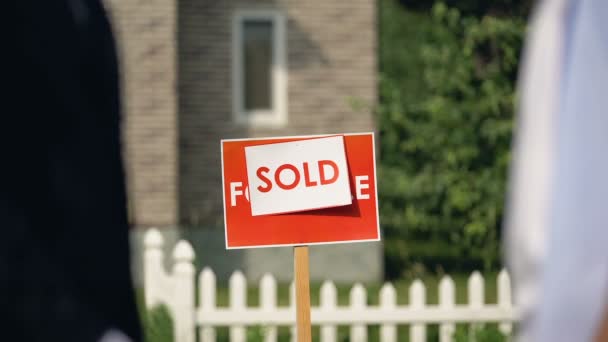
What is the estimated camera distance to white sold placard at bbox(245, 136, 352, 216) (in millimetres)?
3795

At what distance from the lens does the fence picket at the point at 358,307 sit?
6.86 meters

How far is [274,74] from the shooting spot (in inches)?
503

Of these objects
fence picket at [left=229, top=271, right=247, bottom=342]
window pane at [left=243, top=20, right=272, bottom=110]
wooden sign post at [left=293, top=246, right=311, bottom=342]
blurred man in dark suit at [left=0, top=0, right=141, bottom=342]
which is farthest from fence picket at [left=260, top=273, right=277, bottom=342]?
window pane at [left=243, top=20, right=272, bottom=110]

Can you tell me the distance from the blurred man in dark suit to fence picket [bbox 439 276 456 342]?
508 centimetres

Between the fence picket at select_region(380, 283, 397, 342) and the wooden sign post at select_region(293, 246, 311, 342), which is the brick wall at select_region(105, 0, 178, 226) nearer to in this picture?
the fence picket at select_region(380, 283, 397, 342)

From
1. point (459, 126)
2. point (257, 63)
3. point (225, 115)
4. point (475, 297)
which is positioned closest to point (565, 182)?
point (475, 297)

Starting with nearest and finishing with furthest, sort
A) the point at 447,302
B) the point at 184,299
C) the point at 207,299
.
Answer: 1. the point at 184,299
2. the point at 207,299
3. the point at 447,302

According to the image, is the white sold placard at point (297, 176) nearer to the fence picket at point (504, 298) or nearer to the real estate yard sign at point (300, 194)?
the real estate yard sign at point (300, 194)

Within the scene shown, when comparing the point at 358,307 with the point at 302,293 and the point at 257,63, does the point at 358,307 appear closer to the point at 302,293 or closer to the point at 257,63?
the point at 302,293

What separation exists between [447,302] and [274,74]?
630cm

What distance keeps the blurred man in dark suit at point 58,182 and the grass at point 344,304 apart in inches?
189

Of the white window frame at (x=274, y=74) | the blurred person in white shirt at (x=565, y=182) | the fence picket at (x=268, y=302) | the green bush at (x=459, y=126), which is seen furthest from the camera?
the white window frame at (x=274, y=74)

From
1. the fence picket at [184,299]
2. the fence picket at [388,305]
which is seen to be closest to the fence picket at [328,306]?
the fence picket at [388,305]

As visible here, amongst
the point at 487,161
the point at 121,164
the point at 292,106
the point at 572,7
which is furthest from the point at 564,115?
the point at 292,106
